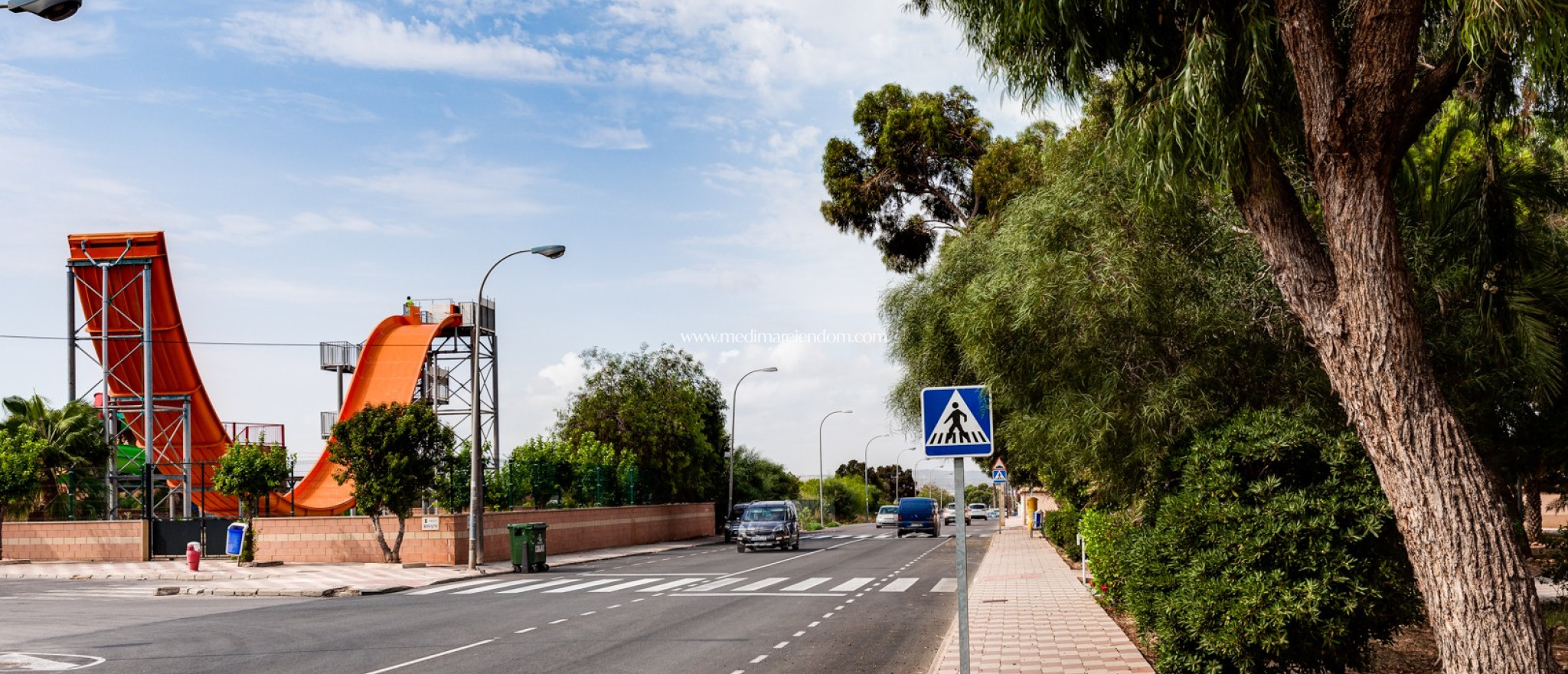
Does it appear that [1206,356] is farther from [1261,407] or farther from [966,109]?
[966,109]

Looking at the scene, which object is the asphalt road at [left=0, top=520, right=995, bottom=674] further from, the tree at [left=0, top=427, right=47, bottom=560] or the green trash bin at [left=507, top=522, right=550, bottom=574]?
the tree at [left=0, top=427, right=47, bottom=560]

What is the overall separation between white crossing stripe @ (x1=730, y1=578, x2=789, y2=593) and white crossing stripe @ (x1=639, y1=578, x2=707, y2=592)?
4.41 ft

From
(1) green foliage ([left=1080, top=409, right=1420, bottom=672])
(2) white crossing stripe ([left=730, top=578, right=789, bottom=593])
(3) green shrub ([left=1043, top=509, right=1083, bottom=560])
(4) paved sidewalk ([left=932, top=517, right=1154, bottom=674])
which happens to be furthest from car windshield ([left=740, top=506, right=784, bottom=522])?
(1) green foliage ([left=1080, top=409, right=1420, bottom=672])

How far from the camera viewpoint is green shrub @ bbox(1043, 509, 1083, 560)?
29.4 meters

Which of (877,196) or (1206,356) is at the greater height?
(877,196)

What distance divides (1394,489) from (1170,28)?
4083 millimetres

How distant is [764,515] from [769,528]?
1122 millimetres

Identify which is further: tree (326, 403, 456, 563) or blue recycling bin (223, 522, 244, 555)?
blue recycling bin (223, 522, 244, 555)

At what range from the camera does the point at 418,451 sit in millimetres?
29953

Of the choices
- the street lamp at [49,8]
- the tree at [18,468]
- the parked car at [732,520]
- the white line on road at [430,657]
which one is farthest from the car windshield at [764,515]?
the street lamp at [49,8]

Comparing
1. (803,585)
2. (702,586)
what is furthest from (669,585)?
(803,585)

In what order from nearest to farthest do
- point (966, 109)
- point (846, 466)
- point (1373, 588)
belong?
point (1373, 588) < point (966, 109) < point (846, 466)

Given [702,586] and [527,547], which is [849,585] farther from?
[527,547]

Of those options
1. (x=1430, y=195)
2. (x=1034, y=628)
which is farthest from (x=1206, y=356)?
(x=1034, y=628)
